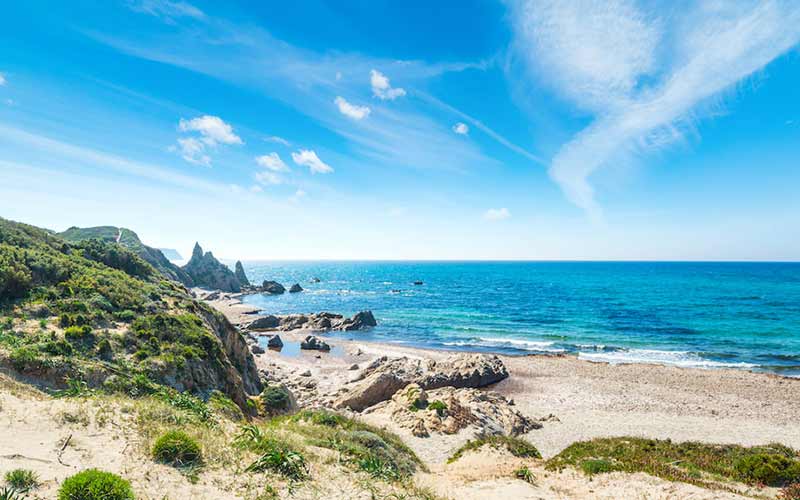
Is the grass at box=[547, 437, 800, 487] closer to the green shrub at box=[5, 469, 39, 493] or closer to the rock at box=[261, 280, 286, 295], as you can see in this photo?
the green shrub at box=[5, 469, 39, 493]

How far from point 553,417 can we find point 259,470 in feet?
80.4

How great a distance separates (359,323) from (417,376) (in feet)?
110

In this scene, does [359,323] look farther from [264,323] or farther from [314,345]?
[264,323]

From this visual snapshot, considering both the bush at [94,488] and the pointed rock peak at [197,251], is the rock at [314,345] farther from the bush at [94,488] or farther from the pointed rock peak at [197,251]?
the pointed rock peak at [197,251]

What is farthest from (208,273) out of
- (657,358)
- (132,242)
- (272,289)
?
(657,358)

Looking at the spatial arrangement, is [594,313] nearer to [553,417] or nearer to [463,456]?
[553,417]

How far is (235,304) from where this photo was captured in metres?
92.3

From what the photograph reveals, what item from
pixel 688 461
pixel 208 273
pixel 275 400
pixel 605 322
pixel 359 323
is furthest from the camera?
pixel 208 273

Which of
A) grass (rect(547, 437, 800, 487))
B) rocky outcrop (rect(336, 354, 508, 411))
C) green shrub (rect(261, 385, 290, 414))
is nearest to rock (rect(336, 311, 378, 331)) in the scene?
rocky outcrop (rect(336, 354, 508, 411))

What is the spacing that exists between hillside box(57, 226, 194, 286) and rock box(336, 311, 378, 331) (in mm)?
50080

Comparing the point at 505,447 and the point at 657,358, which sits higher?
the point at 505,447

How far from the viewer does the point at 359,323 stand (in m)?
66.7

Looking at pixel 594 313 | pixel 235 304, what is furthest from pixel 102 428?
pixel 235 304

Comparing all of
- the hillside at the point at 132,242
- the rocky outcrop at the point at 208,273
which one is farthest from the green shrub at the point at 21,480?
the rocky outcrop at the point at 208,273
